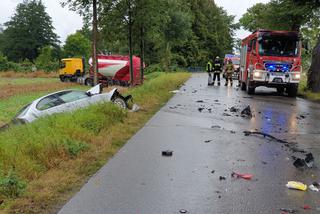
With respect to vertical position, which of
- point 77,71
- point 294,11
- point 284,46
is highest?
point 294,11

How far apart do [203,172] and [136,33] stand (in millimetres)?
26331

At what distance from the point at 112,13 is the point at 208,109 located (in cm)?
1328

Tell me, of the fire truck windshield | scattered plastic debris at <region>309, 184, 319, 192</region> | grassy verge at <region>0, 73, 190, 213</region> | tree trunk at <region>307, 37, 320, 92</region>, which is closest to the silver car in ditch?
grassy verge at <region>0, 73, 190, 213</region>

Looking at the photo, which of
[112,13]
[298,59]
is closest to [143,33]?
[112,13]

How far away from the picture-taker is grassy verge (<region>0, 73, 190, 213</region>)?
639cm

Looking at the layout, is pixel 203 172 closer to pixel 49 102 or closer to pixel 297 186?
pixel 297 186

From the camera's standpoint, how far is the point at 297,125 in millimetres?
14391

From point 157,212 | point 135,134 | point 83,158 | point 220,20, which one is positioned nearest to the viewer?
point 157,212

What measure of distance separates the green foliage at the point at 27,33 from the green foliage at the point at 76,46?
19.5 ft

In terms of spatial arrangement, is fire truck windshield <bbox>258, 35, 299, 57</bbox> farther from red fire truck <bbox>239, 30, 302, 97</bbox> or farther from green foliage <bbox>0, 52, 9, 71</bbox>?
green foliage <bbox>0, 52, 9, 71</bbox>

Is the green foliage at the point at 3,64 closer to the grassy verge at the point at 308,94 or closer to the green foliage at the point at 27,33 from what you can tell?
the green foliage at the point at 27,33

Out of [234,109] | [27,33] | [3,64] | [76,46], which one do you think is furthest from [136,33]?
[27,33]

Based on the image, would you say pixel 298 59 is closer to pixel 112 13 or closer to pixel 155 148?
pixel 112 13

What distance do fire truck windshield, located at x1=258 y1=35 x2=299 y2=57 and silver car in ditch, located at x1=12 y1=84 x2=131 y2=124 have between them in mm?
9695
